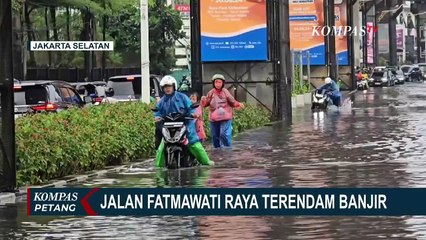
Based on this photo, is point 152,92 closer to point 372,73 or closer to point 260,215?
point 260,215

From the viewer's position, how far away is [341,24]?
66.4 m

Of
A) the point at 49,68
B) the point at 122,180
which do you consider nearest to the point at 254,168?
the point at 122,180

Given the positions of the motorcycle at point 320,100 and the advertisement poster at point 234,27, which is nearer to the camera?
the advertisement poster at point 234,27

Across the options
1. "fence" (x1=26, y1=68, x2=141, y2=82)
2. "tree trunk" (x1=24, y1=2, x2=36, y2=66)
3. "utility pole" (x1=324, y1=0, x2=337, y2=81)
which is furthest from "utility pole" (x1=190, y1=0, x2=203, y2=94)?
"utility pole" (x1=324, y1=0, x2=337, y2=81)

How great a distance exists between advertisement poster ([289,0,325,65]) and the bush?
33.2 m

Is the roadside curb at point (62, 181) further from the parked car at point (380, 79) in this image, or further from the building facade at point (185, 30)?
the parked car at point (380, 79)

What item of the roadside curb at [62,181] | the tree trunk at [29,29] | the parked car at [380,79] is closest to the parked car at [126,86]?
the tree trunk at [29,29]

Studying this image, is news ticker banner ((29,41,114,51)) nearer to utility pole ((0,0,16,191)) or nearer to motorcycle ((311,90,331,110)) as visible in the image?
utility pole ((0,0,16,191))

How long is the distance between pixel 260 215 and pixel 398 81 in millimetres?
85405

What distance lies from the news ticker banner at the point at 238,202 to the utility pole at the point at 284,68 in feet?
73.3

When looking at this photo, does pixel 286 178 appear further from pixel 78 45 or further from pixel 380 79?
pixel 380 79

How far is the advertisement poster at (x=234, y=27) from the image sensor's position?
32.5m

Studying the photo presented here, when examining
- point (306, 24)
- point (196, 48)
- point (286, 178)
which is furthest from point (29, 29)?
point (286, 178)

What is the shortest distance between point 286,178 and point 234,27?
17185 mm
